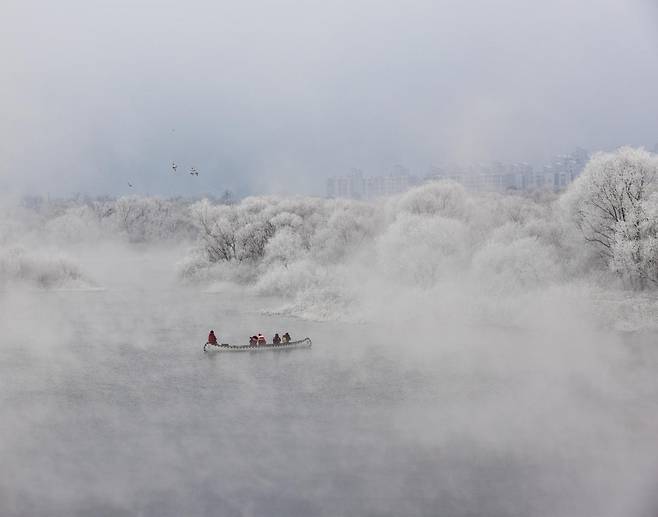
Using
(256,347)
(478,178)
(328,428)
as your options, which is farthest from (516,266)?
(478,178)

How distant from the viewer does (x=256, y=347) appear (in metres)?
32.3

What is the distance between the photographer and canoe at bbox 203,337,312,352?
104ft

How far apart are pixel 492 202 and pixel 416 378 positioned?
3720cm

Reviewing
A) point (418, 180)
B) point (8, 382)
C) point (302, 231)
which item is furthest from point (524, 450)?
point (418, 180)

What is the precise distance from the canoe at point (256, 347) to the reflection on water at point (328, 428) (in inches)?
21.6

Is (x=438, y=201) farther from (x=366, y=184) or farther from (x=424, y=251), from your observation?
(x=366, y=184)

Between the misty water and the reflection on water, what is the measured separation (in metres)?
0.07

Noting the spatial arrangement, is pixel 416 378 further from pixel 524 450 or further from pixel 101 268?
pixel 101 268

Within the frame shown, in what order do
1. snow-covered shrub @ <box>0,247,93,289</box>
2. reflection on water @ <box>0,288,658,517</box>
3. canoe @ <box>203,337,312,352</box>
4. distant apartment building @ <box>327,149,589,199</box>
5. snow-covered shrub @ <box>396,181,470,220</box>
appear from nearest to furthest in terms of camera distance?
reflection on water @ <box>0,288,658,517</box> < canoe @ <box>203,337,312,352</box> < snow-covered shrub @ <box>0,247,93,289</box> < snow-covered shrub @ <box>396,181,470,220</box> < distant apartment building @ <box>327,149,589,199</box>

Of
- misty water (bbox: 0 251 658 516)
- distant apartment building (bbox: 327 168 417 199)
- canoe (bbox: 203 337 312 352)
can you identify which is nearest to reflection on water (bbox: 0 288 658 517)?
misty water (bbox: 0 251 658 516)

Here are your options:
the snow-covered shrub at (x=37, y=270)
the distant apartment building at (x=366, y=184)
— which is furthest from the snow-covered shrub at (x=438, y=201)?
the distant apartment building at (x=366, y=184)

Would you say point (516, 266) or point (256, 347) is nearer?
point (256, 347)

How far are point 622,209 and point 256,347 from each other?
75.4ft

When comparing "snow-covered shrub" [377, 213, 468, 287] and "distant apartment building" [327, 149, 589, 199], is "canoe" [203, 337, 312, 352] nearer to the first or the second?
"snow-covered shrub" [377, 213, 468, 287]
